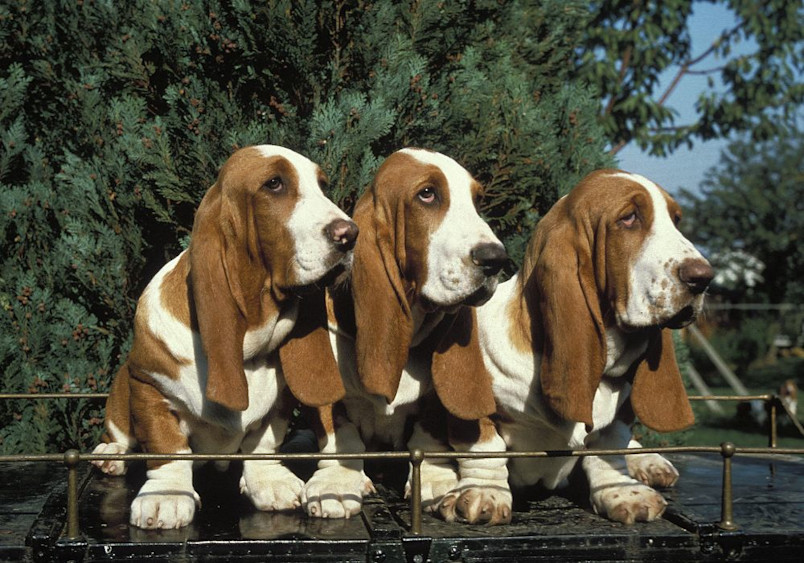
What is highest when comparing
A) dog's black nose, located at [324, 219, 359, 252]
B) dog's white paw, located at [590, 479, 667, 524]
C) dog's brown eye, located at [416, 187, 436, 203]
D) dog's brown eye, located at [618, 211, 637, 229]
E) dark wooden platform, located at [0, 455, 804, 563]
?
dog's brown eye, located at [416, 187, 436, 203]

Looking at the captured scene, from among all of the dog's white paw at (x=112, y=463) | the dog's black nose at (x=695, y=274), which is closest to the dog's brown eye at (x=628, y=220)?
the dog's black nose at (x=695, y=274)

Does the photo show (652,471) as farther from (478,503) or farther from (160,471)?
(160,471)

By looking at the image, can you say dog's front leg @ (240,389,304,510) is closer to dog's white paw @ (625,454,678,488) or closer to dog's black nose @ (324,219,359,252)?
dog's black nose @ (324,219,359,252)

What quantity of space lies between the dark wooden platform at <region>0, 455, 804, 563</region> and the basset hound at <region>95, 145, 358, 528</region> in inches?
6.7

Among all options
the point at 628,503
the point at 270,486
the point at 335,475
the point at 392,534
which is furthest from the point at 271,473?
the point at 628,503

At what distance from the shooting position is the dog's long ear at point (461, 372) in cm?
306

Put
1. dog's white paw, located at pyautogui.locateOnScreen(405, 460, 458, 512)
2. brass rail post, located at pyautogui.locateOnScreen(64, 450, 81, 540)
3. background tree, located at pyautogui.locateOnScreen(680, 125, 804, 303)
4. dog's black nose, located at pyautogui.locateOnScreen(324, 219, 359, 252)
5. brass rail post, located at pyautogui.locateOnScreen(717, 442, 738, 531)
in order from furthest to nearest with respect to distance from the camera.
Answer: background tree, located at pyautogui.locateOnScreen(680, 125, 804, 303) < dog's white paw, located at pyautogui.locateOnScreen(405, 460, 458, 512) < dog's black nose, located at pyautogui.locateOnScreen(324, 219, 359, 252) < brass rail post, located at pyautogui.locateOnScreen(717, 442, 738, 531) < brass rail post, located at pyautogui.locateOnScreen(64, 450, 81, 540)

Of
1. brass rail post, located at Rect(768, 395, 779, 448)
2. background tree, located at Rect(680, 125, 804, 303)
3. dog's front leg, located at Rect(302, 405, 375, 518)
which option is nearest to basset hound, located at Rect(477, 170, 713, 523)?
dog's front leg, located at Rect(302, 405, 375, 518)

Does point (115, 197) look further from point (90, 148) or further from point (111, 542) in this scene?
point (111, 542)

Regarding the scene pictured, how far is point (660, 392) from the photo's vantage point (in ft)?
10.4

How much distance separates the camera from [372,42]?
4281 millimetres

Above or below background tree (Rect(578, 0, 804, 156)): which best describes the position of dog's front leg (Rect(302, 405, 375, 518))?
below

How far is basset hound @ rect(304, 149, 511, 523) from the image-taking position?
2.90 meters

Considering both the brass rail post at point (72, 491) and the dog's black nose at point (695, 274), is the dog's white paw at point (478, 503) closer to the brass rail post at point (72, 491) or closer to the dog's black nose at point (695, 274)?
the dog's black nose at point (695, 274)
